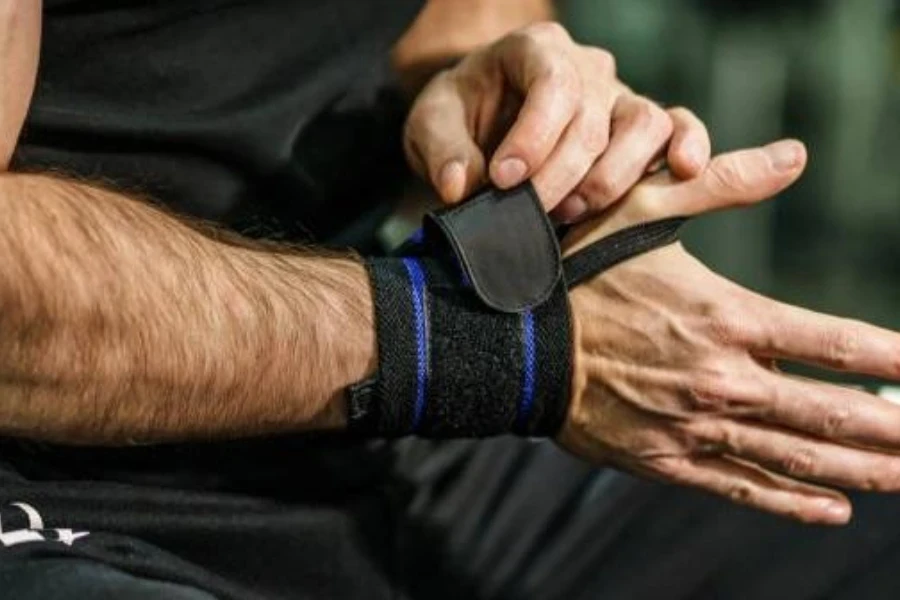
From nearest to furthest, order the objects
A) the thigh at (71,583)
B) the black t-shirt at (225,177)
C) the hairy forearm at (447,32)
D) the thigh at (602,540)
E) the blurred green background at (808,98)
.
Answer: the thigh at (71,583), the black t-shirt at (225,177), the thigh at (602,540), the hairy forearm at (447,32), the blurred green background at (808,98)

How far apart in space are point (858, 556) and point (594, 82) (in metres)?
0.32

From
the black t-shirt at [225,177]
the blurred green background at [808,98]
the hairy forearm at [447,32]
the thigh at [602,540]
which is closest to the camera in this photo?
the black t-shirt at [225,177]

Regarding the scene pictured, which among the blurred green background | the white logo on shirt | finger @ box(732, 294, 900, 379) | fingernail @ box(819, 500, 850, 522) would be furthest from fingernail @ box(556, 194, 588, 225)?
the blurred green background

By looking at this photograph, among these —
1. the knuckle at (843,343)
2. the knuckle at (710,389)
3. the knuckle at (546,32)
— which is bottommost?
the knuckle at (710,389)

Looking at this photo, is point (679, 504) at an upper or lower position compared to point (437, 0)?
lower

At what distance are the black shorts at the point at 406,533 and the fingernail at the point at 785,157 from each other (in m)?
0.23

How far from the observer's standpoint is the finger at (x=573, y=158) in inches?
32.6

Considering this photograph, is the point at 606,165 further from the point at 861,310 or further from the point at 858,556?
the point at 861,310

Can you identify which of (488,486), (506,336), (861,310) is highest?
(506,336)

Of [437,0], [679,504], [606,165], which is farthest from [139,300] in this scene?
[437,0]

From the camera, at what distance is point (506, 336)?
2.57 feet

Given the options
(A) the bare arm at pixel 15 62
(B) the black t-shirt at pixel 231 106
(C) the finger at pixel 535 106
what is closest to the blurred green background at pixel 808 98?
(B) the black t-shirt at pixel 231 106

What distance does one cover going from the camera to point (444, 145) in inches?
35.4

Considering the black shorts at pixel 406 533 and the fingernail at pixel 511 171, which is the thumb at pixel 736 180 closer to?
the fingernail at pixel 511 171
